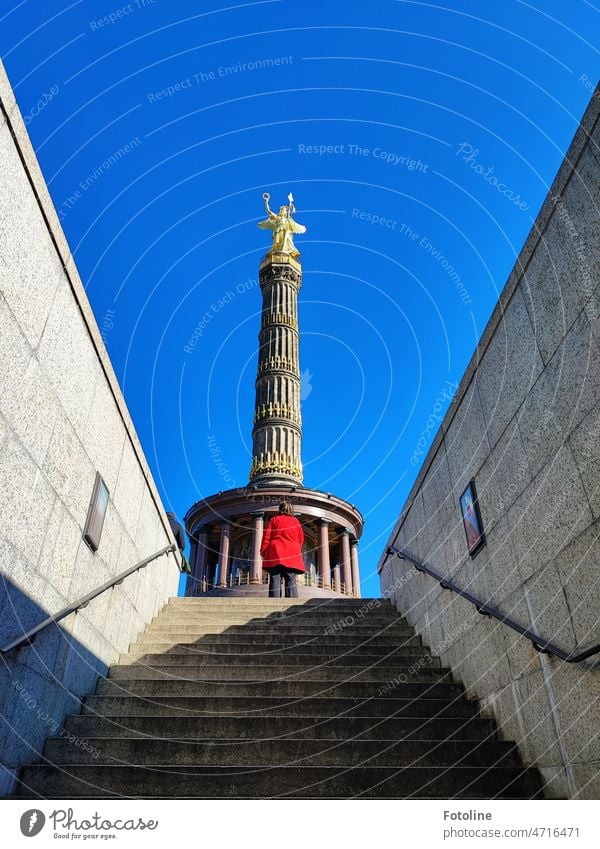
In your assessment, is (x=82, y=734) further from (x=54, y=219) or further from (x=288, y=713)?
(x=54, y=219)

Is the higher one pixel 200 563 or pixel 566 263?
pixel 200 563

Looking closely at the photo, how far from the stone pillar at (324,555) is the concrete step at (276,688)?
16090 millimetres

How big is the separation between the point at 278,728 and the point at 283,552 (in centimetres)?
497

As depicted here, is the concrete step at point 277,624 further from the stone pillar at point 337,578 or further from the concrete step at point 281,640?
the stone pillar at point 337,578

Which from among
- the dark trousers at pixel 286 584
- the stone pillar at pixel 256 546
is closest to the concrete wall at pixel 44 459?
the dark trousers at pixel 286 584

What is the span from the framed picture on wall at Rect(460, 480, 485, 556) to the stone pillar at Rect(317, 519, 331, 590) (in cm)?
1640

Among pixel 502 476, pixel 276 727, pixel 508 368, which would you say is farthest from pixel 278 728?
pixel 508 368

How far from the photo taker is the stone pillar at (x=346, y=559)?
72.7 ft

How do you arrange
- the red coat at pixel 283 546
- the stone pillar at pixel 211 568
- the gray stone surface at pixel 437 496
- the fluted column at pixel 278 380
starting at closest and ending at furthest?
1. the gray stone surface at pixel 437 496
2. the red coat at pixel 283 546
3. the stone pillar at pixel 211 568
4. the fluted column at pixel 278 380

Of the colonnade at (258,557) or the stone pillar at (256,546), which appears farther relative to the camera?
the colonnade at (258,557)

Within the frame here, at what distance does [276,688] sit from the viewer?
5277mm

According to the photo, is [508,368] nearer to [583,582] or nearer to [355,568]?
[583,582]

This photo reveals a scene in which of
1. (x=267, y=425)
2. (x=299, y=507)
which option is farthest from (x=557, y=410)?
(x=267, y=425)

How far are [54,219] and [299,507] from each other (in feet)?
60.3
